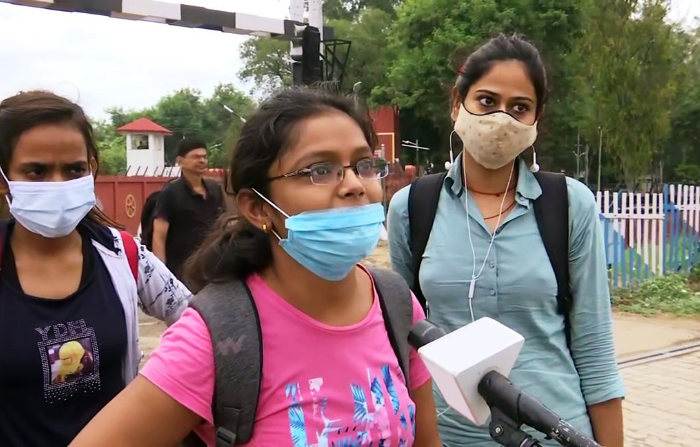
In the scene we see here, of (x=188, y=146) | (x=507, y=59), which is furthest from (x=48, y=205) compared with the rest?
(x=188, y=146)

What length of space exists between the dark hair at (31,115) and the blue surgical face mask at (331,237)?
98cm

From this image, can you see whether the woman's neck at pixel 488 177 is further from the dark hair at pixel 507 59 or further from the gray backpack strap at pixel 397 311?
the gray backpack strap at pixel 397 311

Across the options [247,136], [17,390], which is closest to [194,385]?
[247,136]

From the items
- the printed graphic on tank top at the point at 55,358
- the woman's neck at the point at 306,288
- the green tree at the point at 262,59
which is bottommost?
the printed graphic on tank top at the point at 55,358

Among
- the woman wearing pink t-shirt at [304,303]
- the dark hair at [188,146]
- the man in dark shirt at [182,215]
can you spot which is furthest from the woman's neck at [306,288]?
the dark hair at [188,146]

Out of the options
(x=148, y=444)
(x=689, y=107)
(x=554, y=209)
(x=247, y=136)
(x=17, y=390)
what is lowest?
(x=17, y=390)

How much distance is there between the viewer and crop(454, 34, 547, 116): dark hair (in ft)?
7.36

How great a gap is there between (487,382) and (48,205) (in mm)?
1569

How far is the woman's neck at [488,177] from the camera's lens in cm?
231

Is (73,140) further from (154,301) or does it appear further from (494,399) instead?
(494,399)

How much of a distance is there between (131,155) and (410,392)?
4619 centimetres

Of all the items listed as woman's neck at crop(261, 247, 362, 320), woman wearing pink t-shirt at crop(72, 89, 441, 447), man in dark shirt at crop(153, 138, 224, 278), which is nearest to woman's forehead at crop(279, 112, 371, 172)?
woman wearing pink t-shirt at crop(72, 89, 441, 447)

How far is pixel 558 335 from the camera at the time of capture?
7.04ft

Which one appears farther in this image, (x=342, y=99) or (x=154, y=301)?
(x=154, y=301)
